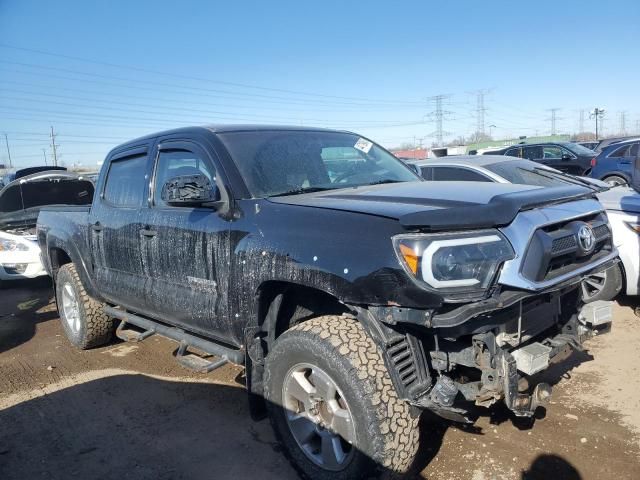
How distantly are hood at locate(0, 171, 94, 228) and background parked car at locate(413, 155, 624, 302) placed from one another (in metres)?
5.93

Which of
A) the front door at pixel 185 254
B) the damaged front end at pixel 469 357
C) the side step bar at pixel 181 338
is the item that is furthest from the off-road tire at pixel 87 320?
the damaged front end at pixel 469 357

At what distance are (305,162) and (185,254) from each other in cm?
104

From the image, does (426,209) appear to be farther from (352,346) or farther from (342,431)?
(342,431)

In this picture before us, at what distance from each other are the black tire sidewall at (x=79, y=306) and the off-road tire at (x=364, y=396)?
3345 millimetres

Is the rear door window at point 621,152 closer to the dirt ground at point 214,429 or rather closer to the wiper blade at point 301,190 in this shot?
the dirt ground at point 214,429

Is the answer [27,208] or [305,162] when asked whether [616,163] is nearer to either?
[305,162]

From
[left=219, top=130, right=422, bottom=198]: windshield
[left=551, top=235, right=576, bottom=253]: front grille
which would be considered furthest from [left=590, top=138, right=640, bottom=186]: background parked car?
[left=551, top=235, right=576, bottom=253]: front grille

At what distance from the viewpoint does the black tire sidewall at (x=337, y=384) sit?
2.51m

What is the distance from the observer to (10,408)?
13.8 ft

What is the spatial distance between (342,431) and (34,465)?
6.88ft

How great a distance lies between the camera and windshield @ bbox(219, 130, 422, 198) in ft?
11.1

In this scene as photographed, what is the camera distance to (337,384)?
2.63 metres

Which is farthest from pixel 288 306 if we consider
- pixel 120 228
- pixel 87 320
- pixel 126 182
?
pixel 87 320

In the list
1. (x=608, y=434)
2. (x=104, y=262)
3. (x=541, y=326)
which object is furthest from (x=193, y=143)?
(x=608, y=434)
